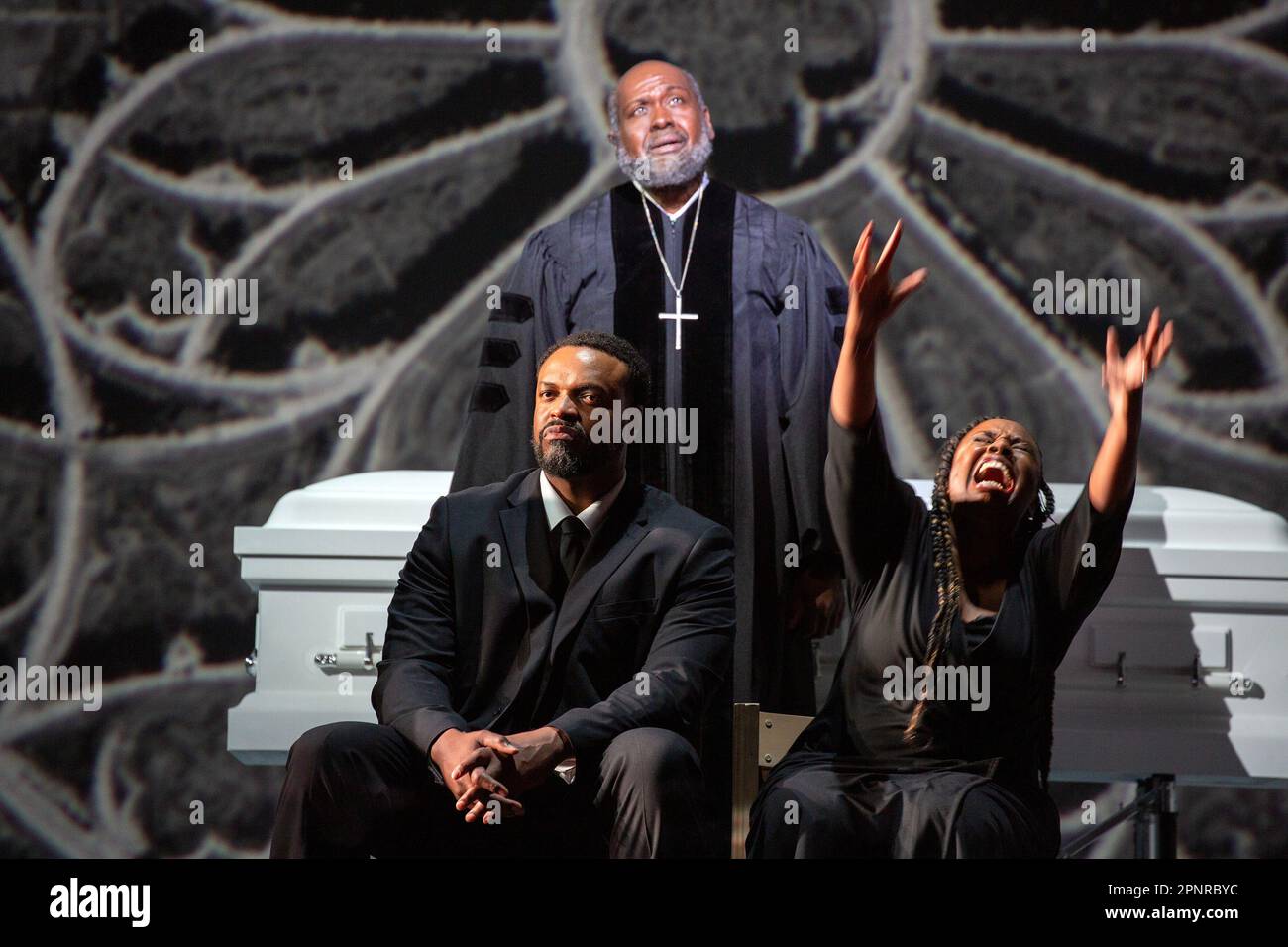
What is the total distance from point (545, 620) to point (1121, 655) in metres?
1.26

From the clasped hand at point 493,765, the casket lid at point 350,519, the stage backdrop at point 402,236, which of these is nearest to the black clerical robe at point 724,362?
the casket lid at point 350,519

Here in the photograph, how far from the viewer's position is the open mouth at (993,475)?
3.06m

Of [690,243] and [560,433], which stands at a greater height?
[690,243]

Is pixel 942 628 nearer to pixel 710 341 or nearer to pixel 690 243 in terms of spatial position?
pixel 710 341

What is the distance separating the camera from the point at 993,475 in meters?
3.06

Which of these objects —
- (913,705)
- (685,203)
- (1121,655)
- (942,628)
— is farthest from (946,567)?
(685,203)

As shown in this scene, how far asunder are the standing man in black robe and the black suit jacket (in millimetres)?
677

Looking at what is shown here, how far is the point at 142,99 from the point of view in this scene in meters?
4.80

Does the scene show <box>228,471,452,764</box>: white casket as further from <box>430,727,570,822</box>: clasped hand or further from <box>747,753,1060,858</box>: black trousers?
<box>747,753,1060,858</box>: black trousers

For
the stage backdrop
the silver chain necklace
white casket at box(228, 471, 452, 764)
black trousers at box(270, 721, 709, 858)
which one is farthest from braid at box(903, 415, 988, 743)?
the stage backdrop

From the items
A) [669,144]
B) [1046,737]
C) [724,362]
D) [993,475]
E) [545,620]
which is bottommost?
[1046,737]

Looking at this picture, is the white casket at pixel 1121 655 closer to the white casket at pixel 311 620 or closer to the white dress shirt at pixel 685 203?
the white casket at pixel 311 620

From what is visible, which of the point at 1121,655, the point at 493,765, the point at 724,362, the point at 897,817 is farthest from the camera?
the point at 724,362

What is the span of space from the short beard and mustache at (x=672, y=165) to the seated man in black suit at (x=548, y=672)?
94 cm
